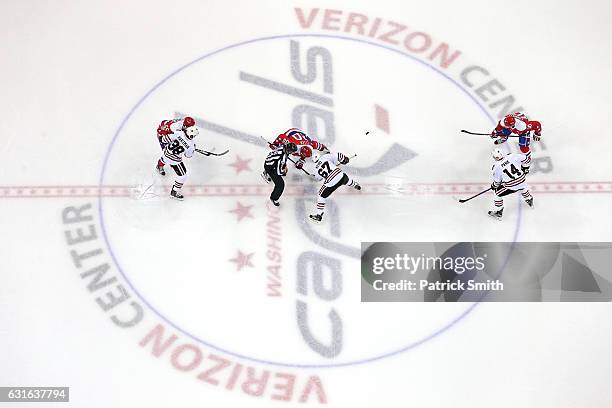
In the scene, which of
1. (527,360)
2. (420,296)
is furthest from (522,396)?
(420,296)

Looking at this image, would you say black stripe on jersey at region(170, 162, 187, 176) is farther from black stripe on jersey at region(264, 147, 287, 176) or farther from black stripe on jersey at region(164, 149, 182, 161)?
black stripe on jersey at region(264, 147, 287, 176)

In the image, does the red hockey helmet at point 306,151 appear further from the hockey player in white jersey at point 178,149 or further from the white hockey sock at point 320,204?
the hockey player in white jersey at point 178,149

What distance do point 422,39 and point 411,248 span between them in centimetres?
184

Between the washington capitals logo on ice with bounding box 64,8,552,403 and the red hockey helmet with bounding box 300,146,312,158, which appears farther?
the washington capitals logo on ice with bounding box 64,8,552,403

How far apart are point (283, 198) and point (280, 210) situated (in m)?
0.10

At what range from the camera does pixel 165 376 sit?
445cm

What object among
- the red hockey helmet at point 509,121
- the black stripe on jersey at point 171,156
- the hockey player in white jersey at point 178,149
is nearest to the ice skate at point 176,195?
the hockey player in white jersey at point 178,149

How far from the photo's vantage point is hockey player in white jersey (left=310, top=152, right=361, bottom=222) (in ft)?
14.6

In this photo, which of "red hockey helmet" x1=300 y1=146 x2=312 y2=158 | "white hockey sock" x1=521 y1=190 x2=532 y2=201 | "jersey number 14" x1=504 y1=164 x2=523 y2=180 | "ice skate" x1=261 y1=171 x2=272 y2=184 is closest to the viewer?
"red hockey helmet" x1=300 y1=146 x2=312 y2=158

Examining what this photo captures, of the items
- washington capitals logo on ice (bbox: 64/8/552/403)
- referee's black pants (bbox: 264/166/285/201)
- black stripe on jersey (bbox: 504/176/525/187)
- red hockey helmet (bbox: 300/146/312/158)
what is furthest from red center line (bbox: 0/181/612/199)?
red hockey helmet (bbox: 300/146/312/158)

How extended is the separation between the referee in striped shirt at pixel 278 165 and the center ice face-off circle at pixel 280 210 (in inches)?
7.7

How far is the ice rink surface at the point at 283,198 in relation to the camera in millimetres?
4426

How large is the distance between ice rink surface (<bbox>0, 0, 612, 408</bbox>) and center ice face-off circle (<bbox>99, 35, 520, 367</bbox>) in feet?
0.05

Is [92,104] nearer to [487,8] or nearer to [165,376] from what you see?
[165,376]
